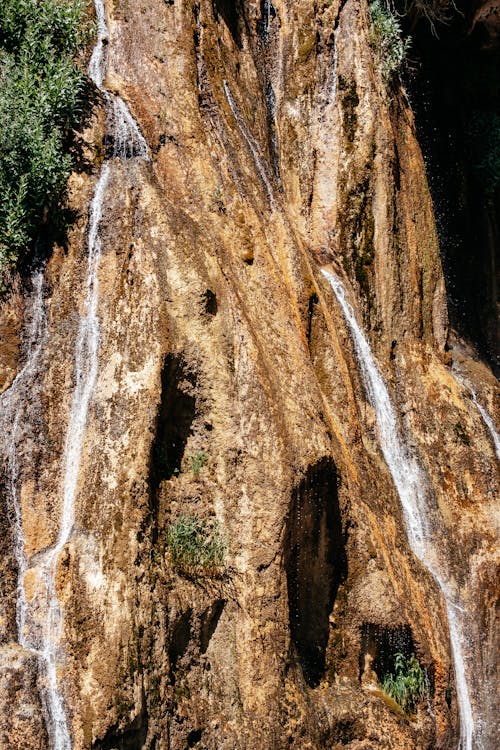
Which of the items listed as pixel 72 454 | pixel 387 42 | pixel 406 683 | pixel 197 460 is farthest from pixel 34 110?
pixel 406 683

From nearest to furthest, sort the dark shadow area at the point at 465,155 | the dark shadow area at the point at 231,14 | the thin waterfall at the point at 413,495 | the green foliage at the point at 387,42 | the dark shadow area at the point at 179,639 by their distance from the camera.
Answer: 1. the dark shadow area at the point at 179,639
2. the thin waterfall at the point at 413,495
3. the dark shadow area at the point at 231,14
4. the green foliage at the point at 387,42
5. the dark shadow area at the point at 465,155

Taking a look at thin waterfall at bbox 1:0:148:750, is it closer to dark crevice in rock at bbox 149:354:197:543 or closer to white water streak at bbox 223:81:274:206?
dark crevice in rock at bbox 149:354:197:543

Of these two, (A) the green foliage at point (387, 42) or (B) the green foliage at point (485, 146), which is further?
(B) the green foliage at point (485, 146)

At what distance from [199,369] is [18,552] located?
2440 mm

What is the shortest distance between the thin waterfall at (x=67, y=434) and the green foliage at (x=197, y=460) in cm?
107

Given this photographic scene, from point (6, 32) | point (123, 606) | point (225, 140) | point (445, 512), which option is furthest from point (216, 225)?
point (445, 512)

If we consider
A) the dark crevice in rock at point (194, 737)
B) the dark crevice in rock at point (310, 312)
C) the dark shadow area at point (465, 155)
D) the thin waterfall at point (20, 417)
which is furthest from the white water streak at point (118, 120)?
the dark shadow area at point (465, 155)

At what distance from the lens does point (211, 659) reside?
7504 millimetres

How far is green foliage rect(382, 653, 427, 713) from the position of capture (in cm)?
852

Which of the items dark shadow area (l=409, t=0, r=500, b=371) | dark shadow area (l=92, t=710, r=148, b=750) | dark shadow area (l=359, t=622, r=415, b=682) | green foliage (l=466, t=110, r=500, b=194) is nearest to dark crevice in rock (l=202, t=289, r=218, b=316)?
dark shadow area (l=359, t=622, r=415, b=682)

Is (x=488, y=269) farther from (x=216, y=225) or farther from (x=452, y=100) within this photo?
(x=216, y=225)

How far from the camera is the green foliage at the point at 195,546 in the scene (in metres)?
7.54

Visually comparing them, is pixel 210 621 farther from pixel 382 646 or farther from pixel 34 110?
pixel 34 110

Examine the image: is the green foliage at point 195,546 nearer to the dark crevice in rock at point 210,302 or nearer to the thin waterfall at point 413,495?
the dark crevice in rock at point 210,302
